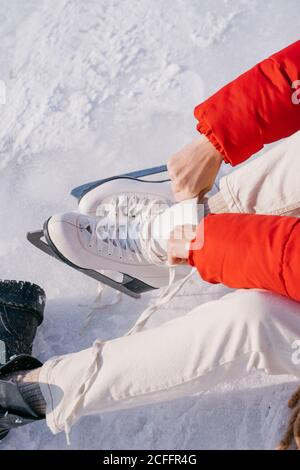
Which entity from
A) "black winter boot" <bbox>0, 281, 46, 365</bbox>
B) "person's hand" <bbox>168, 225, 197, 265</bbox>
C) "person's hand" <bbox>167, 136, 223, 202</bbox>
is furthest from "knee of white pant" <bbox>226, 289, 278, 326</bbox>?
"black winter boot" <bbox>0, 281, 46, 365</bbox>

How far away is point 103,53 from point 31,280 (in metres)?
0.77

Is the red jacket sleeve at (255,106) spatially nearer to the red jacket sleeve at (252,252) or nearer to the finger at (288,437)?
the red jacket sleeve at (252,252)

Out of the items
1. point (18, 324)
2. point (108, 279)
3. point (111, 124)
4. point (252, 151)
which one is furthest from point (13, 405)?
point (111, 124)

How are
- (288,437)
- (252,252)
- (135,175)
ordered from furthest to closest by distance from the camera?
(135,175), (288,437), (252,252)

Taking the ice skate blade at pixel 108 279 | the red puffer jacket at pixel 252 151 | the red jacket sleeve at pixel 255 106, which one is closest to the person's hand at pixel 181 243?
the red puffer jacket at pixel 252 151

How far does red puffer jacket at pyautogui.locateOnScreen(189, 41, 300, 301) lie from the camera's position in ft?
2.85

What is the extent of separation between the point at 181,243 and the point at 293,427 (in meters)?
0.42

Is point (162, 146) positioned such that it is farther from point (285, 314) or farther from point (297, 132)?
point (285, 314)

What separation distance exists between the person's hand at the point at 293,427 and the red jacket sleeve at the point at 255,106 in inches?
20.4

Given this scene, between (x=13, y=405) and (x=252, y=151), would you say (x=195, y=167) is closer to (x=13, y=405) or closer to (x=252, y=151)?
(x=252, y=151)

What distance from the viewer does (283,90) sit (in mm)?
955

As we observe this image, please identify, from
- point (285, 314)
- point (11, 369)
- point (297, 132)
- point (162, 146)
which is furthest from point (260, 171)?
point (11, 369)

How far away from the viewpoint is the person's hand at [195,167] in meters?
1.03

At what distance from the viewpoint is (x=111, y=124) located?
1655 millimetres
